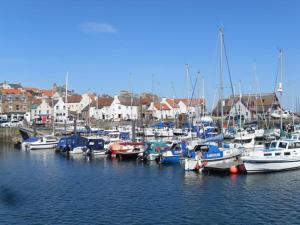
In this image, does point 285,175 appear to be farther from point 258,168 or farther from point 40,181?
point 40,181

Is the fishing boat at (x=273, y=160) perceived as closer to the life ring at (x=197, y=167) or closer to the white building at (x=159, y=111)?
the life ring at (x=197, y=167)

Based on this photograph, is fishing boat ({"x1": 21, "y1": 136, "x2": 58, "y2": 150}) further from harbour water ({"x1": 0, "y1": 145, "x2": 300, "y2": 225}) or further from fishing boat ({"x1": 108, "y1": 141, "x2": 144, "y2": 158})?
harbour water ({"x1": 0, "y1": 145, "x2": 300, "y2": 225})

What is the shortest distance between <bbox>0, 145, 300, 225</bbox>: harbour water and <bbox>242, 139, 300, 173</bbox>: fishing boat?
1045mm

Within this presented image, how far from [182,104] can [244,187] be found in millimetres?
103684

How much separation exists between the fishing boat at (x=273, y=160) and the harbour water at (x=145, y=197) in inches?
41.1

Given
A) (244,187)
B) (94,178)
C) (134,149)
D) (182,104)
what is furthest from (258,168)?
(182,104)

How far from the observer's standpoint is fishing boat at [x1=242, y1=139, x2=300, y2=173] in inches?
1597

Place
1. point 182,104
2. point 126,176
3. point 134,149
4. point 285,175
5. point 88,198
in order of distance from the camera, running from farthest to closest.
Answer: point 182,104 → point 134,149 → point 126,176 → point 285,175 → point 88,198

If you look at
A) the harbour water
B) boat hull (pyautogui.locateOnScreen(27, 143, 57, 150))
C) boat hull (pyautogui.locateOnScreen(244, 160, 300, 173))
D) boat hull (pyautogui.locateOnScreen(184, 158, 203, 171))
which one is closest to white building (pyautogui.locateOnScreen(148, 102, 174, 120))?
boat hull (pyautogui.locateOnScreen(27, 143, 57, 150))

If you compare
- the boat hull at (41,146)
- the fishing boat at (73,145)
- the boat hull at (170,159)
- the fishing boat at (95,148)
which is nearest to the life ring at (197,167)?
the boat hull at (170,159)

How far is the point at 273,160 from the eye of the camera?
40.8 m

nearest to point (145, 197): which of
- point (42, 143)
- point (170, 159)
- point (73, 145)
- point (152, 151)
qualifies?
point (170, 159)

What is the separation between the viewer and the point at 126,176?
140 ft

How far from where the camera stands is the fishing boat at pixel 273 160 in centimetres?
4056
